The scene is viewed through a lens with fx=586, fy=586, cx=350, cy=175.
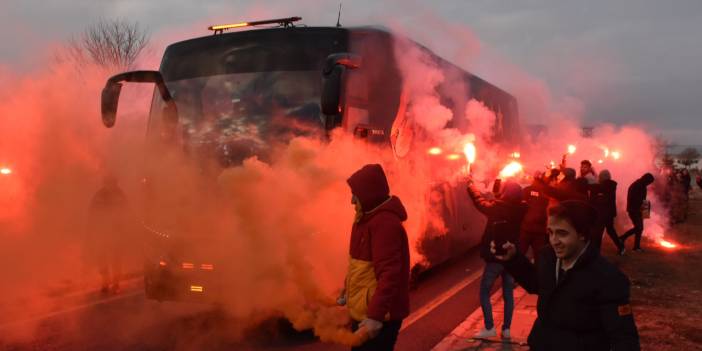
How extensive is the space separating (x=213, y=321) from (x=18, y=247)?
5.28 metres

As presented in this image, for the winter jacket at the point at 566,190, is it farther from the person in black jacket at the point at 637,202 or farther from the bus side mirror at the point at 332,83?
the person in black jacket at the point at 637,202

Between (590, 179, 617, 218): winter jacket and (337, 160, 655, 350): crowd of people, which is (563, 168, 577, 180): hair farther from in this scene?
(337, 160, 655, 350): crowd of people

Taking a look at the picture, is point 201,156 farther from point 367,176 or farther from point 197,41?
point 367,176

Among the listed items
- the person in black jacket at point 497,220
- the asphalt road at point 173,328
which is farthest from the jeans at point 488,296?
the asphalt road at point 173,328

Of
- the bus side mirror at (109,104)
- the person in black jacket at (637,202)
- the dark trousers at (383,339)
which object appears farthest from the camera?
the person in black jacket at (637,202)

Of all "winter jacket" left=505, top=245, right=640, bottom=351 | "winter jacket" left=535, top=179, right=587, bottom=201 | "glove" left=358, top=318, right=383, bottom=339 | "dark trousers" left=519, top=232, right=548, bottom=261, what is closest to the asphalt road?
"dark trousers" left=519, top=232, right=548, bottom=261

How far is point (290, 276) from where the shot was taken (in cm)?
580

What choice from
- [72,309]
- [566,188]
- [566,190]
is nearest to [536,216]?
[566,190]

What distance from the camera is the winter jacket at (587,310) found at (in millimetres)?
2459

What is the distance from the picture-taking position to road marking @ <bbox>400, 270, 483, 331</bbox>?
23.1ft

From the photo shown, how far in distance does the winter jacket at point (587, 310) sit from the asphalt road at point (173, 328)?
3419 millimetres

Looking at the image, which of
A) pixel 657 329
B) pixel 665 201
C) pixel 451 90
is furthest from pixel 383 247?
pixel 665 201

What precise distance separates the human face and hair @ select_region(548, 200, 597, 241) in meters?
0.02

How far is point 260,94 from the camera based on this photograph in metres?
6.52
